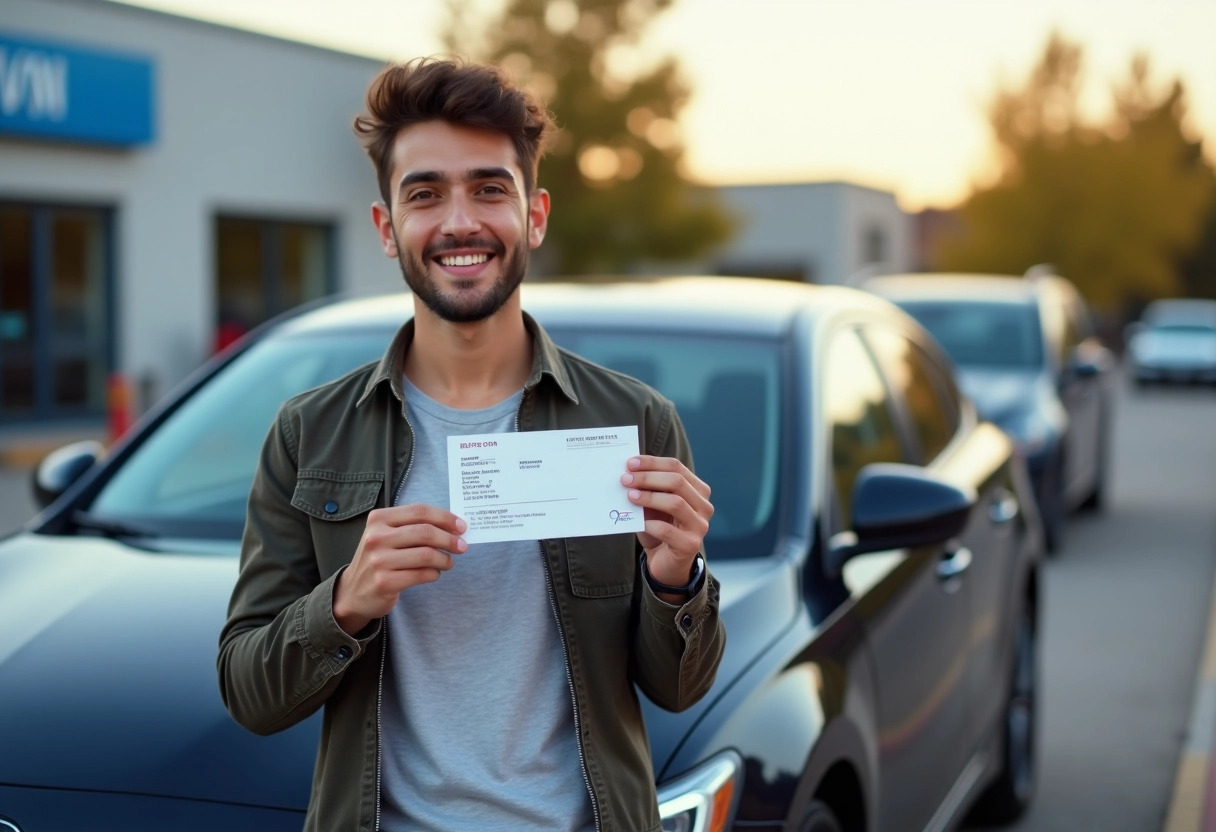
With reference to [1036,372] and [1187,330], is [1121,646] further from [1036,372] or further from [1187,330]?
[1187,330]

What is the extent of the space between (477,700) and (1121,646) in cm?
641

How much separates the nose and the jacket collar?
184 millimetres

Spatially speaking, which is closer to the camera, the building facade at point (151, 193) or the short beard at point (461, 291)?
the short beard at point (461, 291)

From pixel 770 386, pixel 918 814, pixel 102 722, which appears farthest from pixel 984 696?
pixel 102 722

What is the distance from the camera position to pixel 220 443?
3711mm

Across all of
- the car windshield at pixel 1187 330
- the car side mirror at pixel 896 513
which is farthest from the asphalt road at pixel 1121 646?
the car windshield at pixel 1187 330

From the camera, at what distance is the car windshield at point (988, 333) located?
427 inches

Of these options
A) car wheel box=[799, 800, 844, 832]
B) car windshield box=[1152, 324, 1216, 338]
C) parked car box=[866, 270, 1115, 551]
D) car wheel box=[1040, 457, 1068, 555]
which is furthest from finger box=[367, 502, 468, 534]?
car windshield box=[1152, 324, 1216, 338]

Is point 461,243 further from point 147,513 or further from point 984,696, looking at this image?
point 984,696

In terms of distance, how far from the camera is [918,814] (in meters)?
3.66

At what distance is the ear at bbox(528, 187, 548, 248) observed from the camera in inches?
85.8

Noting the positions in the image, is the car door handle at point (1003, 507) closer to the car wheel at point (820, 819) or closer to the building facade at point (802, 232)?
the car wheel at point (820, 819)

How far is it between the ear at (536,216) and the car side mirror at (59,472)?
203cm

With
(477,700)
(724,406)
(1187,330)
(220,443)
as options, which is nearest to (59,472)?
(220,443)
